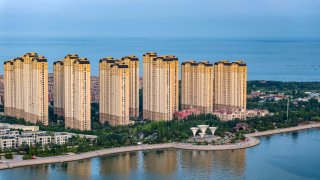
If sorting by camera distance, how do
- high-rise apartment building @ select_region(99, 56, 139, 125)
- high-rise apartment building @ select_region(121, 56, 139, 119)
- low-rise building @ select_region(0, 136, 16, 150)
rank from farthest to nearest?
high-rise apartment building @ select_region(121, 56, 139, 119)
high-rise apartment building @ select_region(99, 56, 139, 125)
low-rise building @ select_region(0, 136, 16, 150)

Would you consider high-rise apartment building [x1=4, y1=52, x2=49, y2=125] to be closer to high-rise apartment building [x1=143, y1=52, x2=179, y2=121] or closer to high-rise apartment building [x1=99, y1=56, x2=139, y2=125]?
high-rise apartment building [x1=99, y1=56, x2=139, y2=125]

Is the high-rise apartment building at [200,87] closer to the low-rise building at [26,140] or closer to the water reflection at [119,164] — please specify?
the water reflection at [119,164]

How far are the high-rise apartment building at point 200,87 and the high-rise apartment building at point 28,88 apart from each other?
3.42 meters

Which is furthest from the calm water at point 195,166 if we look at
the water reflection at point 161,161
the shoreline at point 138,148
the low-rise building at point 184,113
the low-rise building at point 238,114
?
the low-rise building at point 184,113

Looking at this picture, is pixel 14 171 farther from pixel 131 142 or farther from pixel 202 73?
pixel 202 73

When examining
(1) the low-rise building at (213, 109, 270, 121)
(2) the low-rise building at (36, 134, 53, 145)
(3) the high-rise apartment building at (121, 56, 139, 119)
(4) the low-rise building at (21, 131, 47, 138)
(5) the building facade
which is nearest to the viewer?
(2) the low-rise building at (36, 134, 53, 145)

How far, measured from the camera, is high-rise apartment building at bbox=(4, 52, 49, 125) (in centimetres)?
1485

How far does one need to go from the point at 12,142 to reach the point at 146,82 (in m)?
4.02

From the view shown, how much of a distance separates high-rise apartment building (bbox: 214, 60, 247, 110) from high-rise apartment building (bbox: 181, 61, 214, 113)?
Answer: 388mm

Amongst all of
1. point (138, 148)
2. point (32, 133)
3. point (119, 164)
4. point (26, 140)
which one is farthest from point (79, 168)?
point (32, 133)

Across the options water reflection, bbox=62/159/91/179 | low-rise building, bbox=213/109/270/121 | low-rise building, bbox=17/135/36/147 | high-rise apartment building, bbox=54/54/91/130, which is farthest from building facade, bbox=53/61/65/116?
water reflection, bbox=62/159/91/179

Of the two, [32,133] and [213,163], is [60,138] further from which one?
[213,163]

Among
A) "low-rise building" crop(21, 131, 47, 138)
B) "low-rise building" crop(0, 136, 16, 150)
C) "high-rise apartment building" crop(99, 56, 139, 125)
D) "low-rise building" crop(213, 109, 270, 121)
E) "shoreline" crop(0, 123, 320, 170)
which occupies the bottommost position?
"shoreline" crop(0, 123, 320, 170)

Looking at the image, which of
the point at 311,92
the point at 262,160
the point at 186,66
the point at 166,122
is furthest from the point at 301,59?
the point at 262,160
